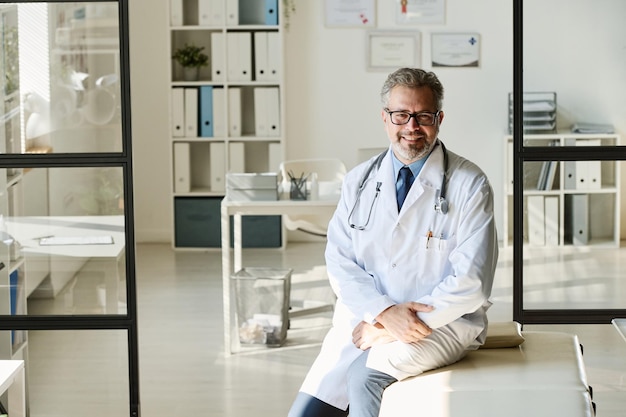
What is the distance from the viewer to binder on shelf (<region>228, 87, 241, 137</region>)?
7348 mm

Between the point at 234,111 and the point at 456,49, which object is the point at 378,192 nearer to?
the point at 234,111

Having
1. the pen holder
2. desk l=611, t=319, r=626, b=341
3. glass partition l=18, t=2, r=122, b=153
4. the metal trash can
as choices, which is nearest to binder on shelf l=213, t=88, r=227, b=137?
the pen holder

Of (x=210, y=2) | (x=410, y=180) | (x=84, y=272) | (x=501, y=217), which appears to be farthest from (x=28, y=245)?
(x=501, y=217)

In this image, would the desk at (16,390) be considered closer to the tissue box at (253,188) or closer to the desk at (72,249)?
the desk at (72,249)

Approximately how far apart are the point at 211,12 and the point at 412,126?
4.50 metres

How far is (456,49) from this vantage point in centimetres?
741

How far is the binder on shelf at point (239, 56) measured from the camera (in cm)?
728

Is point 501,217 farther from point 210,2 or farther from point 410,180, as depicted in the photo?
point 410,180

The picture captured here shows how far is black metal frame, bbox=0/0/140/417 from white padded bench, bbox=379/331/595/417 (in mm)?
1170

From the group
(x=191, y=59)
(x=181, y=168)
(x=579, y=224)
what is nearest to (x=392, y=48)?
(x=191, y=59)

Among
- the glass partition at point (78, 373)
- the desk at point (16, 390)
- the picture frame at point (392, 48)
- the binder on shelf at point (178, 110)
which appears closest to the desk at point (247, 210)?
the glass partition at point (78, 373)

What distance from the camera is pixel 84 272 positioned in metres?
3.66

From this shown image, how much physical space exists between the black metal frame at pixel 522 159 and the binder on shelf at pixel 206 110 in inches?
160

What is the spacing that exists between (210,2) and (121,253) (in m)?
3.93
